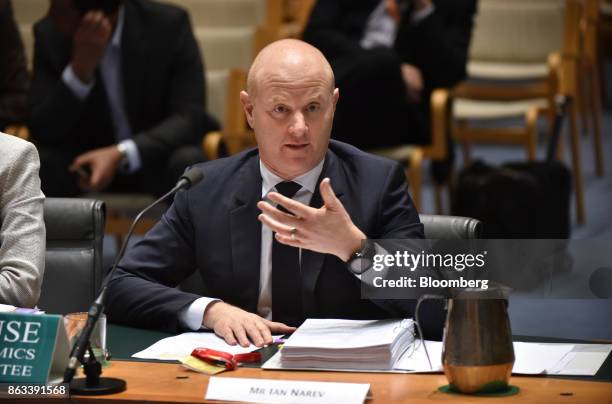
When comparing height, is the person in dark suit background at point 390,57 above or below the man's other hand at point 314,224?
below

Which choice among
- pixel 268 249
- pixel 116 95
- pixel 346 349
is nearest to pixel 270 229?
pixel 268 249

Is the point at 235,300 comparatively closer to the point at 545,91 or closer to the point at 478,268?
the point at 478,268

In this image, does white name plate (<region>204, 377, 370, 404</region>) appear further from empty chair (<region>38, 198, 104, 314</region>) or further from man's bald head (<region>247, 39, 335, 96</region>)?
empty chair (<region>38, 198, 104, 314</region>)

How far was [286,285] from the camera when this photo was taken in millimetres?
2387

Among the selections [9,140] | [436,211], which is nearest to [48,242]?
[9,140]

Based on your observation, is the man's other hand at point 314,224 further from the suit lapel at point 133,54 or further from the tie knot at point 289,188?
the suit lapel at point 133,54

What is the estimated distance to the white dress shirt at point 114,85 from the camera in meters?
4.41

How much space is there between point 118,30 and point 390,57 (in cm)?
110

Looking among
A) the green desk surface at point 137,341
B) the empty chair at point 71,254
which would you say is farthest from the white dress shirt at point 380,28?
the green desk surface at point 137,341

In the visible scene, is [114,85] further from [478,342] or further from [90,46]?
[478,342]

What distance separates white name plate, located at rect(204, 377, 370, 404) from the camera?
1.75 metres

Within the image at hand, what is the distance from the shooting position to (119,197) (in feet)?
14.7

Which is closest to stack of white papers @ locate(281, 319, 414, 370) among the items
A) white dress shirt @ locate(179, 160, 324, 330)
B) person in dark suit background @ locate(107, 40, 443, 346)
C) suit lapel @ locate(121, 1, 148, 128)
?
person in dark suit background @ locate(107, 40, 443, 346)

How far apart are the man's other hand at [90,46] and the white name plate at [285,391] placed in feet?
9.13
